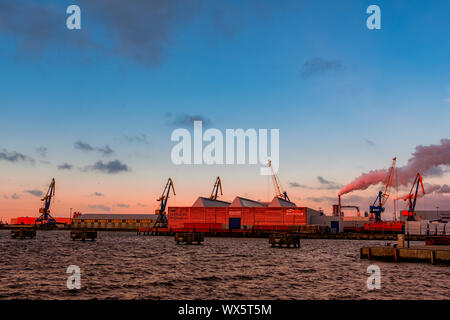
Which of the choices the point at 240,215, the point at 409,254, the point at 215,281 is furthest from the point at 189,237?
the point at 240,215

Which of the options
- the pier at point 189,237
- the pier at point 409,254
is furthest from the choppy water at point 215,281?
the pier at point 189,237

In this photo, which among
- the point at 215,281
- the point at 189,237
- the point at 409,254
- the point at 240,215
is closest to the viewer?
the point at 215,281

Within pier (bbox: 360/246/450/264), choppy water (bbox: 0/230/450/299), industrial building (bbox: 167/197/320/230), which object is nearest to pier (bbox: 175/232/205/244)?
pier (bbox: 360/246/450/264)

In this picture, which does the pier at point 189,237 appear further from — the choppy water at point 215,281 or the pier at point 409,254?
the choppy water at point 215,281

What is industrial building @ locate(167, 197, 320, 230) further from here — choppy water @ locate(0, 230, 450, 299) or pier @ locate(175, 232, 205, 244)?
choppy water @ locate(0, 230, 450, 299)

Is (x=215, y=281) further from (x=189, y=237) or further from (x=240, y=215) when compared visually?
(x=240, y=215)

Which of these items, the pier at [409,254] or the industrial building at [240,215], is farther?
the industrial building at [240,215]

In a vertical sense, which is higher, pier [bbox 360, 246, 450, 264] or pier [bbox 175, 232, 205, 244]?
pier [bbox 360, 246, 450, 264]

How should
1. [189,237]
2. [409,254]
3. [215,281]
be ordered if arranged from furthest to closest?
[189,237]
[409,254]
[215,281]
